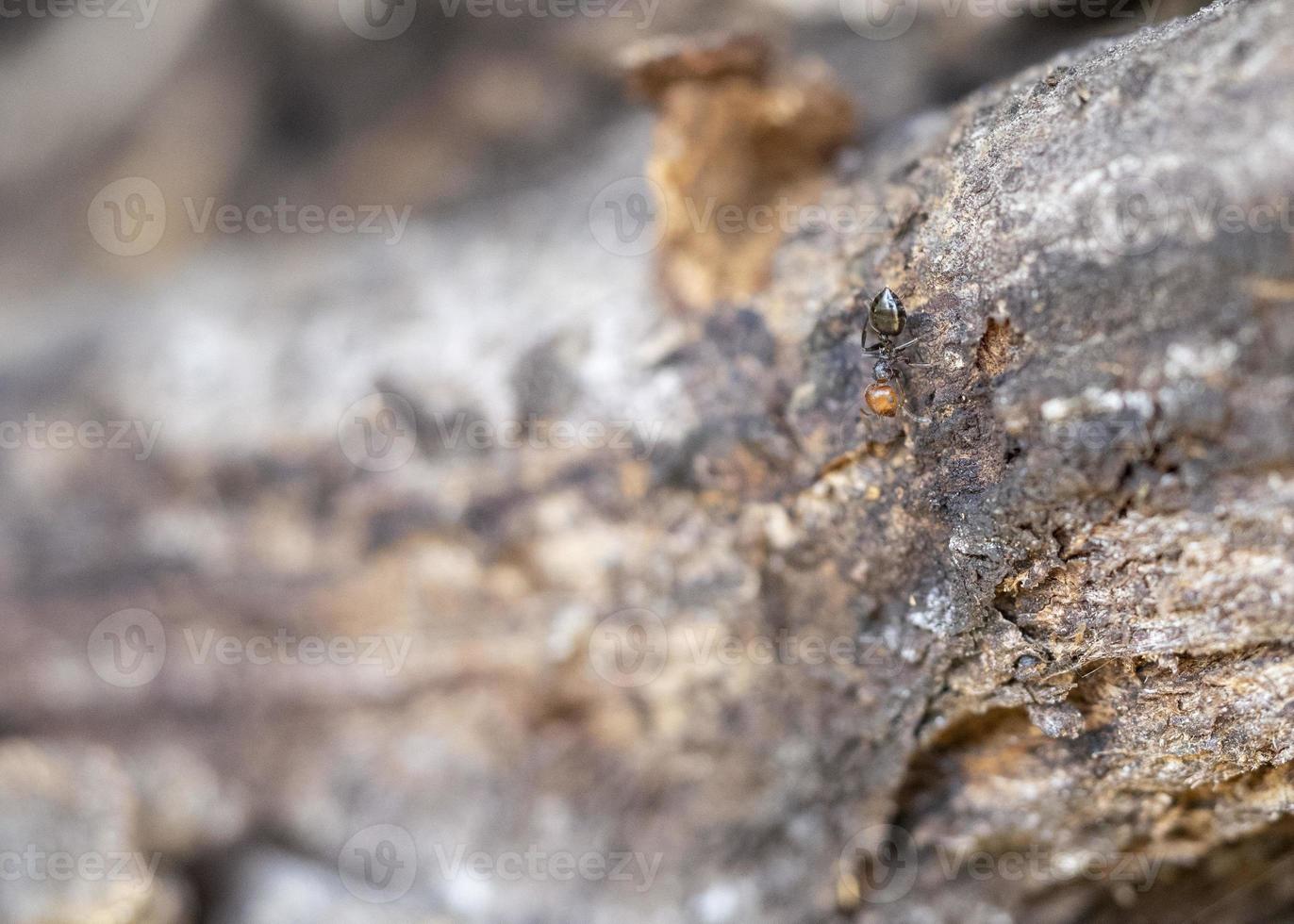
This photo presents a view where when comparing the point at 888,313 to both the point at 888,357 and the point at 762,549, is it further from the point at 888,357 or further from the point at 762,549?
the point at 762,549

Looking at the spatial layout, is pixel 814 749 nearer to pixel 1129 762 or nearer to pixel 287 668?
pixel 1129 762

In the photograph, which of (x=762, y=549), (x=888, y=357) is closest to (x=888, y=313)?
(x=888, y=357)

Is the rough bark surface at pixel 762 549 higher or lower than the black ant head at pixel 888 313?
lower

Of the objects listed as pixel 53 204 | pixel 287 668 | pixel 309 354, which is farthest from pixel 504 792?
pixel 53 204

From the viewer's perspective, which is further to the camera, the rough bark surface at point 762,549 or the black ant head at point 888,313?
the black ant head at point 888,313

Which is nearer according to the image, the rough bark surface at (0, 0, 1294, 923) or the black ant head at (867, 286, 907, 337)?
the rough bark surface at (0, 0, 1294, 923)

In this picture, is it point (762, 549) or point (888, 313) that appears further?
point (762, 549)
